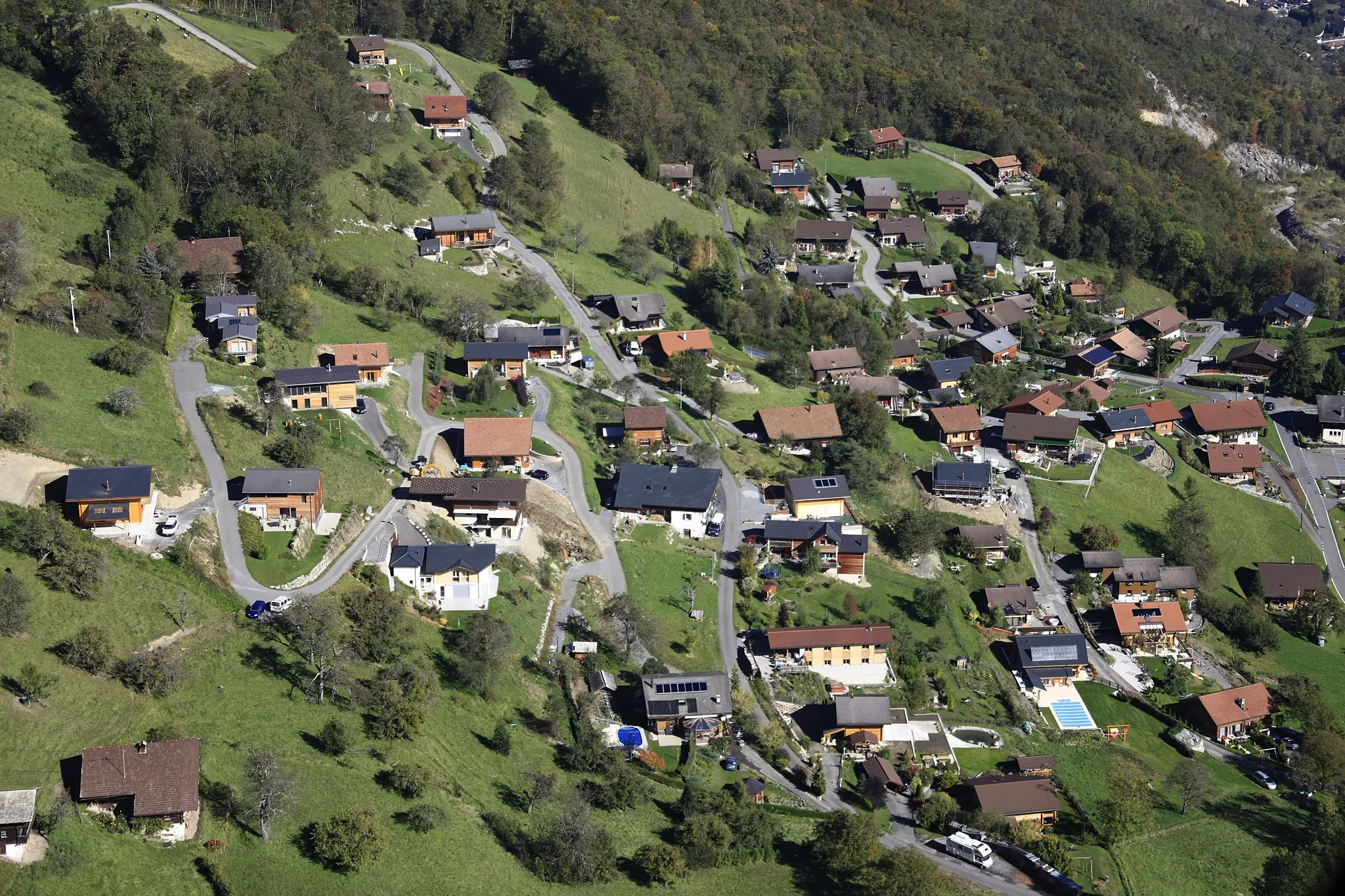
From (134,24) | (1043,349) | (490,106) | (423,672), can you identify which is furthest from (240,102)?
(1043,349)

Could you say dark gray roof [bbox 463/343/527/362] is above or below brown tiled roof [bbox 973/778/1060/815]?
above

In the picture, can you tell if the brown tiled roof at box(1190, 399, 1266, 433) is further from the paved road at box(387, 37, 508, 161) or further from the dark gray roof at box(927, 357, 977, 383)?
the paved road at box(387, 37, 508, 161)

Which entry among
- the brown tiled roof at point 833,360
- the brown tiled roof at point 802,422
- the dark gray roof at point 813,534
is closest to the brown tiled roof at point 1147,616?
the dark gray roof at point 813,534

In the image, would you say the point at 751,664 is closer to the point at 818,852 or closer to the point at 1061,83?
the point at 818,852

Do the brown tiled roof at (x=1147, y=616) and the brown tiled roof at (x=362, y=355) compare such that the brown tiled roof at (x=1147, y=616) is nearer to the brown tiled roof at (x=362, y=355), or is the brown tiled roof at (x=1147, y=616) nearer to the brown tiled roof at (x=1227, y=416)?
the brown tiled roof at (x=1227, y=416)

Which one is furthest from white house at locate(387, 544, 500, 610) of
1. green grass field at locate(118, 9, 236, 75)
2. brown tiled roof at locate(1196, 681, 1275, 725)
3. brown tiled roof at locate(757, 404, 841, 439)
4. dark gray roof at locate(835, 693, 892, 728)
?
green grass field at locate(118, 9, 236, 75)

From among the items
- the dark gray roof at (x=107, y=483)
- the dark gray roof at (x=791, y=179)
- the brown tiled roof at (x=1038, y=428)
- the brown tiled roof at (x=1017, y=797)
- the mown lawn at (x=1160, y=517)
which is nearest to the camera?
the brown tiled roof at (x=1017, y=797)
